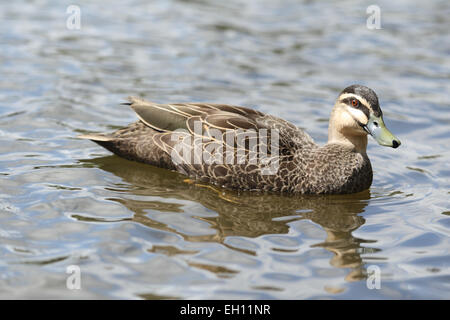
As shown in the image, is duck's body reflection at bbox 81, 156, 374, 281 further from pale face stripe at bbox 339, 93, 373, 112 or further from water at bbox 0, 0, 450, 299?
pale face stripe at bbox 339, 93, 373, 112

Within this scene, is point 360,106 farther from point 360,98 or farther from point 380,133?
point 380,133

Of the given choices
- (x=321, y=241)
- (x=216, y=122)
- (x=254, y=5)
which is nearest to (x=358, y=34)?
(x=254, y=5)

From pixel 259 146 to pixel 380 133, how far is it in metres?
1.38

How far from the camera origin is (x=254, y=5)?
55.1ft

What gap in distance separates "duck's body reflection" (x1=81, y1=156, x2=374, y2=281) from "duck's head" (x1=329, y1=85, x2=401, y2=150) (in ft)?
2.43

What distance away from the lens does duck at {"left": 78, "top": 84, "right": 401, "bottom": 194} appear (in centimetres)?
791

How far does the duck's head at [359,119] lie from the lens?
773cm

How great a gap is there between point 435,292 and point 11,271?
3.63m

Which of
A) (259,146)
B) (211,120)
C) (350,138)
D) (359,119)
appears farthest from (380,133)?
(211,120)

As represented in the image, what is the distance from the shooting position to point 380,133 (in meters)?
7.73

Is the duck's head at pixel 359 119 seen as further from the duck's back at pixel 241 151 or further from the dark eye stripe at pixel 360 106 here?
the duck's back at pixel 241 151

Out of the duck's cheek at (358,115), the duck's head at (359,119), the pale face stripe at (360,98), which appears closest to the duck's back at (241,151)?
the duck's head at (359,119)

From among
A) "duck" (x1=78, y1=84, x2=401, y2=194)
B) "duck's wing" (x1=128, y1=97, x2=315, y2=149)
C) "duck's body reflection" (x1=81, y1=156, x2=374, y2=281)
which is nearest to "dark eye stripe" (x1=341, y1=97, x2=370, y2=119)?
"duck" (x1=78, y1=84, x2=401, y2=194)
